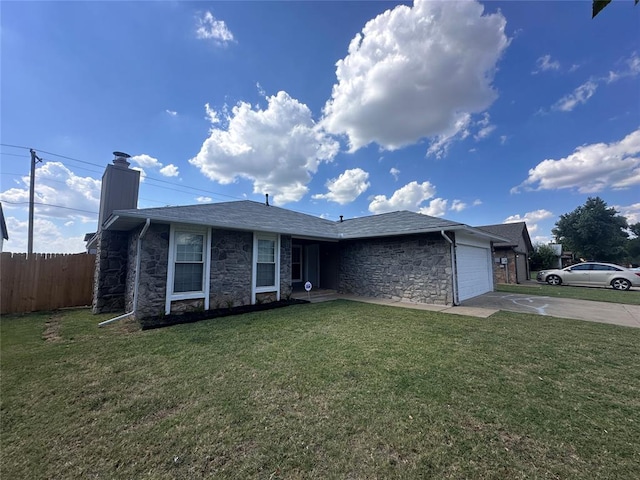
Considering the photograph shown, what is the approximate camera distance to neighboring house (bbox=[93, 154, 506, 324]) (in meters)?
6.81

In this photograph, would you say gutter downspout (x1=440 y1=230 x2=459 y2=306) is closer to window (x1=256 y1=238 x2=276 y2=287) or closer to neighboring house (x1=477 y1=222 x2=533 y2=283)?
window (x1=256 y1=238 x2=276 y2=287)

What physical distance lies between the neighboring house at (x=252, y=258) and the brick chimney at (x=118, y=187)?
1.01ft

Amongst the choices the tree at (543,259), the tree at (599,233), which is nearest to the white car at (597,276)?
the tree at (543,259)

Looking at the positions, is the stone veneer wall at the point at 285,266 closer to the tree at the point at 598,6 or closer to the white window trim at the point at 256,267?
the white window trim at the point at 256,267

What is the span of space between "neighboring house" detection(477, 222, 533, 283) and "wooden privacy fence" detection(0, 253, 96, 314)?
19547 millimetres

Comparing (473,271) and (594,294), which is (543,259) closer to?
(594,294)

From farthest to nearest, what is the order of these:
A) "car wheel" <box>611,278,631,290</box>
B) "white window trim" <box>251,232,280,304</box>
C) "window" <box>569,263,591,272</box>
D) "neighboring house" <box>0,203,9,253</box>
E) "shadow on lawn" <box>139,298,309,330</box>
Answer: "window" <box>569,263,591,272</box> → "neighboring house" <box>0,203,9,253</box> → "car wheel" <box>611,278,631,290</box> → "white window trim" <box>251,232,280,304</box> → "shadow on lawn" <box>139,298,309,330</box>

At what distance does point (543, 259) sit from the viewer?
931 inches

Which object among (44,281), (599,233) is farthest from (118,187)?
(599,233)

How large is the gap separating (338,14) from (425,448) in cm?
1116

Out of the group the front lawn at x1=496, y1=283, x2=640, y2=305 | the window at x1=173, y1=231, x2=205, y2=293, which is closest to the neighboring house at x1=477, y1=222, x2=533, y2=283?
Result: the front lawn at x1=496, y1=283, x2=640, y2=305

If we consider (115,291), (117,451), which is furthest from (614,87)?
(115,291)

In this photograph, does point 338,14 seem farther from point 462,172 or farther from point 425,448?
point 425,448

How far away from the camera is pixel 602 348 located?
452 centimetres
